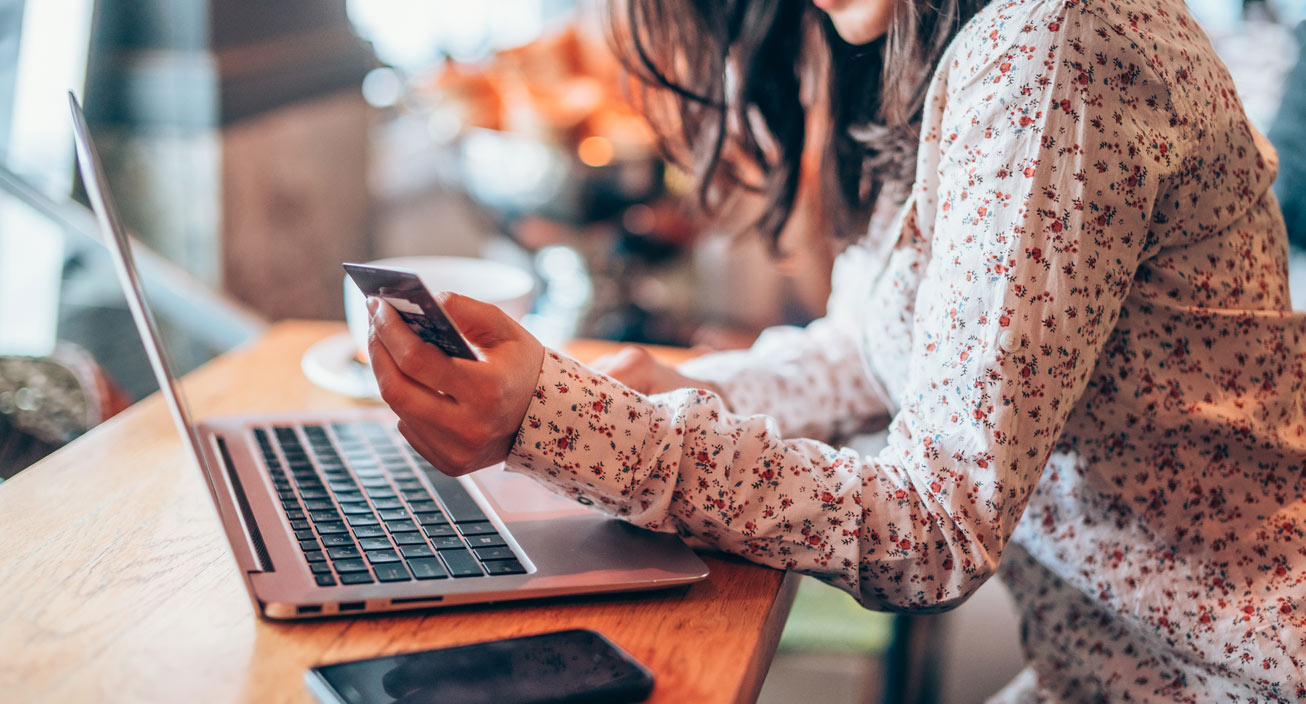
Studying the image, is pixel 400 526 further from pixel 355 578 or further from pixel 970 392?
pixel 970 392

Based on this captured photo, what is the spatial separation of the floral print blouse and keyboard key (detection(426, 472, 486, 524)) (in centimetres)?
7

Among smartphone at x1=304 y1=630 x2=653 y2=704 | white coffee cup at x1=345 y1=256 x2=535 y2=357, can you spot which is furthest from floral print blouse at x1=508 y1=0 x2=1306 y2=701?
white coffee cup at x1=345 y1=256 x2=535 y2=357

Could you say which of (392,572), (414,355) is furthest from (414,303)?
(392,572)

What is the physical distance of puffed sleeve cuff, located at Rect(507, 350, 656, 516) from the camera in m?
0.54

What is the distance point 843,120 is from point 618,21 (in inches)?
10.0

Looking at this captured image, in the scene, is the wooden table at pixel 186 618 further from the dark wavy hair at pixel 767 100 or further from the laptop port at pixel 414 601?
the dark wavy hair at pixel 767 100

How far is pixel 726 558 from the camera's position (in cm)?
62

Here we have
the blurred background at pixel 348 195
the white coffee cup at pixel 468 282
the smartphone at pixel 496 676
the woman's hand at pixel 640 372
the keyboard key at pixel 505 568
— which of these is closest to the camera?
the smartphone at pixel 496 676

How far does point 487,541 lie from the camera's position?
577mm

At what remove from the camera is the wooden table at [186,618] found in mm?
459

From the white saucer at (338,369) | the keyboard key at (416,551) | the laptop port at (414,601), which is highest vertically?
the keyboard key at (416,551)

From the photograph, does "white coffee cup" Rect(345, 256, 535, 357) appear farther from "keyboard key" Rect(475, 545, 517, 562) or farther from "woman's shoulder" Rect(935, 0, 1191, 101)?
"woman's shoulder" Rect(935, 0, 1191, 101)

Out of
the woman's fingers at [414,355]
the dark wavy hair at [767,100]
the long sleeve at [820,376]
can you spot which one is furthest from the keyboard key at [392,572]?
the dark wavy hair at [767,100]

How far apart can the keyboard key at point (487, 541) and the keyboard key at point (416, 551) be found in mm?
28
